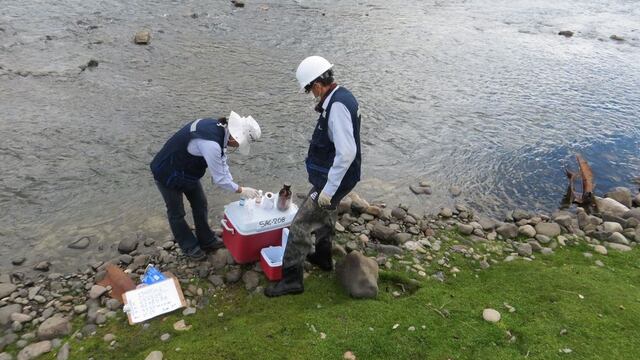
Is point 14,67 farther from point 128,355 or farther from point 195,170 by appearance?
point 128,355

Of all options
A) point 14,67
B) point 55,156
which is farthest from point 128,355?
point 14,67

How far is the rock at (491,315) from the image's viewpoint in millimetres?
5891

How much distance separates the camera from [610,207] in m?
10.2

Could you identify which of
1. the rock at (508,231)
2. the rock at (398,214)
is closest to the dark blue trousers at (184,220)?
the rock at (398,214)

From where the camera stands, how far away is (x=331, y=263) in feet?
23.0

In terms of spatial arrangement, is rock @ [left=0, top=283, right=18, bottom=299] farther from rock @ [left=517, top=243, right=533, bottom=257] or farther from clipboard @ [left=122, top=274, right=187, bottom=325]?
rock @ [left=517, top=243, right=533, bottom=257]

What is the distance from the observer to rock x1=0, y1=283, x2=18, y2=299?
21.6 ft

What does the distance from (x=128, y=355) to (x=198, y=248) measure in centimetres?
210

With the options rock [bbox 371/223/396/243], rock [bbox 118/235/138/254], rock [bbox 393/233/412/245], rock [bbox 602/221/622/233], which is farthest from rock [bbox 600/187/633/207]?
rock [bbox 118/235/138/254]

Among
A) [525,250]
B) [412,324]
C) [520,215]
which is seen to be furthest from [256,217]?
[520,215]

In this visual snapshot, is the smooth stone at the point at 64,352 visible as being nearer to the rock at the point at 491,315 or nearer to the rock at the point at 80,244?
the rock at the point at 80,244

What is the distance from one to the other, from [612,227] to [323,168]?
6.51 metres

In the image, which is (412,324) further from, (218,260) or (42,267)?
(42,267)

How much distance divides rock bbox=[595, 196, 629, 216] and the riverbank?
6.36 ft
